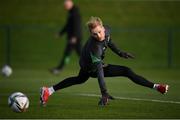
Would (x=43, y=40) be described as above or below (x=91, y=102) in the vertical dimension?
above

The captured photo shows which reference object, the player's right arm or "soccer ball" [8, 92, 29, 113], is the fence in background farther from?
"soccer ball" [8, 92, 29, 113]

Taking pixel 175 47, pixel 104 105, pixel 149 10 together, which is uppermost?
pixel 149 10

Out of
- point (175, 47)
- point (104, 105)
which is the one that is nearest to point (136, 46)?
point (175, 47)

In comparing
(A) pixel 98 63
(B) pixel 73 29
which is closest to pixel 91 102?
(A) pixel 98 63

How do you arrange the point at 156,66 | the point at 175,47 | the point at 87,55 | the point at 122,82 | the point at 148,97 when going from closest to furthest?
the point at 87,55 < the point at 148,97 < the point at 122,82 < the point at 156,66 < the point at 175,47

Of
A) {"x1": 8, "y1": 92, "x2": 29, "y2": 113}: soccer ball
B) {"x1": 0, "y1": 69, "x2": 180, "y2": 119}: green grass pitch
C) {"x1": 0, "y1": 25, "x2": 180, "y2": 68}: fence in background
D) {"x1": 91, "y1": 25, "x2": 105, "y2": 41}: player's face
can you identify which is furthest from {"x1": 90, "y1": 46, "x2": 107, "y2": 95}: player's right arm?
{"x1": 0, "y1": 25, "x2": 180, "y2": 68}: fence in background

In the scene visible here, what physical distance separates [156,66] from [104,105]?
17421mm

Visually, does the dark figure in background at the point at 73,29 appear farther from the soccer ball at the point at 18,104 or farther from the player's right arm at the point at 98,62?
the soccer ball at the point at 18,104

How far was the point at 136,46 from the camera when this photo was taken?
37.5 meters

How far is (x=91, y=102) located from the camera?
17.2 metres

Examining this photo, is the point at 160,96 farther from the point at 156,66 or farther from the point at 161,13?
the point at 161,13

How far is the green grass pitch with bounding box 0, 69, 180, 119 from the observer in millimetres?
14852

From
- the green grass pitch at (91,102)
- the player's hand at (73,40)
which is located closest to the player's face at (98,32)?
the green grass pitch at (91,102)

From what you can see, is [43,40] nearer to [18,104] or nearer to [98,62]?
[98,62]
